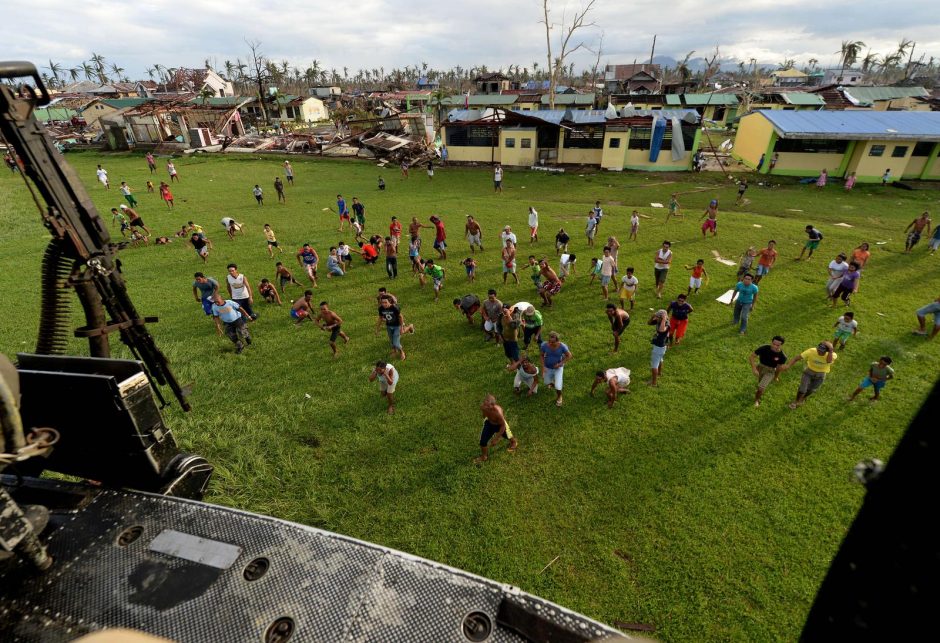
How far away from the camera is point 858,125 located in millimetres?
25828

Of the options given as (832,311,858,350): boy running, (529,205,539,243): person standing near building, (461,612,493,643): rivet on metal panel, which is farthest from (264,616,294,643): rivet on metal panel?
(529,205,539,243): person standing near building

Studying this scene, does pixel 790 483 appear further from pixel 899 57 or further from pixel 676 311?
pixel 899 57

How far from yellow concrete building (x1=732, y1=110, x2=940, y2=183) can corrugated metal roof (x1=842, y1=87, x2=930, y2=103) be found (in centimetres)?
2903

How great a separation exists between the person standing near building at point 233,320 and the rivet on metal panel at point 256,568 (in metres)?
8.15

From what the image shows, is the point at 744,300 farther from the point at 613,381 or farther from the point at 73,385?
the point at 73,385

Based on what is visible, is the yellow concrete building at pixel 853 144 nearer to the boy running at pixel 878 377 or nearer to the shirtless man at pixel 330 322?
the boy running at pixel 878 377

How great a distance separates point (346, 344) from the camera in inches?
431

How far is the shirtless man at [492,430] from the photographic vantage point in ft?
22.3

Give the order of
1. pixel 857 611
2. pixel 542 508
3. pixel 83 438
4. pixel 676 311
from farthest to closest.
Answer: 1. pixel 676 311
2. pixel 542 508
3. pixel 83 438
4. pixel 857 611

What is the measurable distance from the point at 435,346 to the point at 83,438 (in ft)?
23.7

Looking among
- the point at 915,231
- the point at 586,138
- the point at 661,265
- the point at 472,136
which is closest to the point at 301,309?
the point at 661,265

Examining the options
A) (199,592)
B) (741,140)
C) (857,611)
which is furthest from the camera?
(741,140)

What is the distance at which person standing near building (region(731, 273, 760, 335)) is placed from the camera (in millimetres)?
9984

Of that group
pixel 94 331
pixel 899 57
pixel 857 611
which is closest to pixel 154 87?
pixel 94 331
